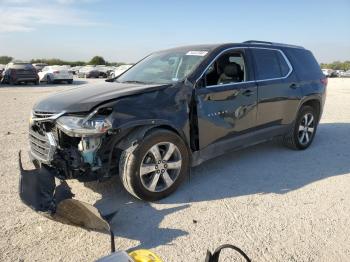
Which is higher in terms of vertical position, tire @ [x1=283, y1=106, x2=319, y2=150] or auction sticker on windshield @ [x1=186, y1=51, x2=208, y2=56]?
auction sticker on windshield @ [x1=186, y1=51, x2=208, y2=56]

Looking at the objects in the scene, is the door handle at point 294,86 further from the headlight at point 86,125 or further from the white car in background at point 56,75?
the white car in background at point 56,75

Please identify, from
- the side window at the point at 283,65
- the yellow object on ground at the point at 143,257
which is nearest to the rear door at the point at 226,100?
the side window at the point at 283,65

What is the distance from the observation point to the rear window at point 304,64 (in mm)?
6387

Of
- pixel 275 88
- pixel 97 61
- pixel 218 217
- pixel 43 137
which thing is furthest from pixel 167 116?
pixel 97 61

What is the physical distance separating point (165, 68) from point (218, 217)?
7.39 feet

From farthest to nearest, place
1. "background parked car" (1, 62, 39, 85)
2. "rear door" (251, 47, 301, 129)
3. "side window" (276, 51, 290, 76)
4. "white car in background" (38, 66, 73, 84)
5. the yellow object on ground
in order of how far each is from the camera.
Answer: "white car in background" (38, 66, 73, 84)
"background parked car" (1, 62, 39, 85)
"side window" (276, 51, 290, 76)
"rear door" (251, 47, 301, 129)
the yellow object on ground

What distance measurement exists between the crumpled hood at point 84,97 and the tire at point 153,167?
22.3 inches

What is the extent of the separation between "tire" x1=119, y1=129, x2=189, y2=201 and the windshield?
839 millimetres

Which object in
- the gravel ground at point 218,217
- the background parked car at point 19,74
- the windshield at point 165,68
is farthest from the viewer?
the background parked car at point 19,74

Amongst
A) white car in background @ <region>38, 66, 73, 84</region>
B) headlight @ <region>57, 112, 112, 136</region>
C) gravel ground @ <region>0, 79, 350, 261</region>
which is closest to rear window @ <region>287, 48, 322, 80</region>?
gravel ground @ <region>0, 79, 350, 261</region>

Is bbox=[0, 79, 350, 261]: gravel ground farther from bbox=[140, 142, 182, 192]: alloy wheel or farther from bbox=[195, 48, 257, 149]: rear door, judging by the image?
bbox=[195, 48, 257, 149]: rear door

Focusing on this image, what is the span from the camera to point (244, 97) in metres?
5.20

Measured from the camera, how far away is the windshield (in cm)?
485

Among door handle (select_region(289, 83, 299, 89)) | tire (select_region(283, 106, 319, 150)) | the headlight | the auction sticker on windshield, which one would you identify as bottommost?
tire (select_region(283, 106, 319, 150))
